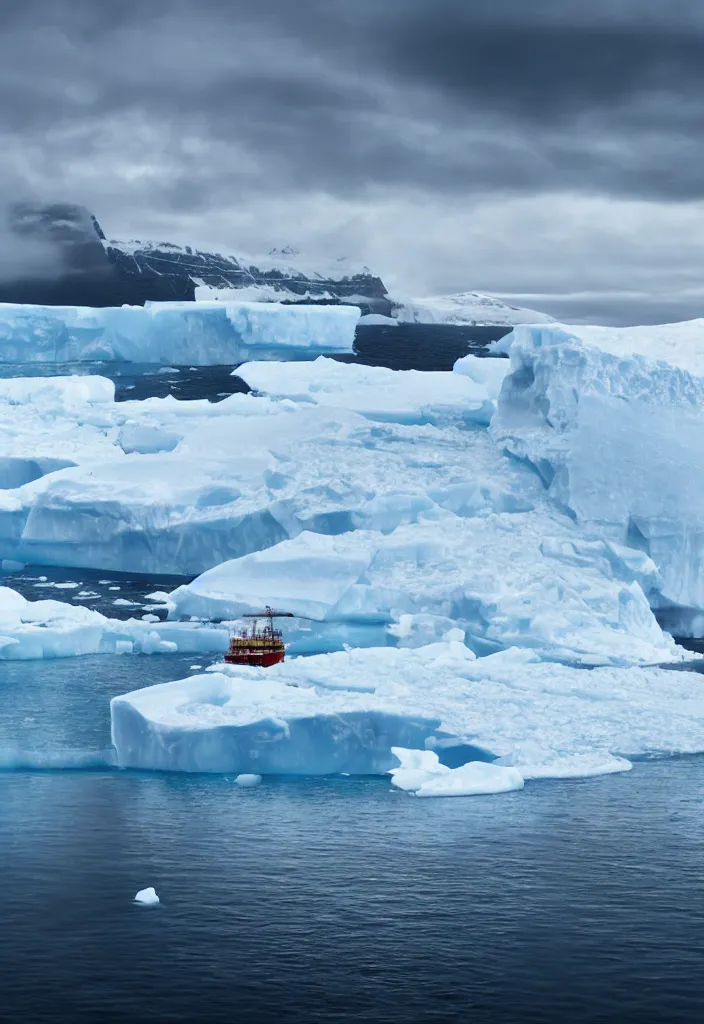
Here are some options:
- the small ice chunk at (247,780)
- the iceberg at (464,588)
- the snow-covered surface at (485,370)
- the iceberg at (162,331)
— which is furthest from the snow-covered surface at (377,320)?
the small ice chunk at (247,780)

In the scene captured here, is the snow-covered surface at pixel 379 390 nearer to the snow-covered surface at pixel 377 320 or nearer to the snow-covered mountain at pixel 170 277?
the snow-covered mountain at pixel 170 277

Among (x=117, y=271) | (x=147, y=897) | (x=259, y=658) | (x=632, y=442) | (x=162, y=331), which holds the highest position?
(x=117, y=271)

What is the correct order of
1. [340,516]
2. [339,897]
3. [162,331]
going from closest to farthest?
[339,897] → [340,516] → [162,331]

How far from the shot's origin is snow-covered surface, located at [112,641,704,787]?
15188 mm

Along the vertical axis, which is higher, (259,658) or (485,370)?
(485,370)

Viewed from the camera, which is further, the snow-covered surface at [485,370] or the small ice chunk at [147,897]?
the snow-covered surface at [485,370]

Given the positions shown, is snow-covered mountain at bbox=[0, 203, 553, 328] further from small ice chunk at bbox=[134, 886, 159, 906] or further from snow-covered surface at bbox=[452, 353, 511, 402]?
small ice chunk at bbox=[134, 886, 159, 906]

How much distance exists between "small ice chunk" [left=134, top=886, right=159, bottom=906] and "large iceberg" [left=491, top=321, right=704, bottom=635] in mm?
13608

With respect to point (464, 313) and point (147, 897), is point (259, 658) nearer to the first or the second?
point (147, 897)

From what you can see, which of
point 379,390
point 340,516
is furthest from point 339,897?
point 379,390

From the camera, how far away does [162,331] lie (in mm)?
47281

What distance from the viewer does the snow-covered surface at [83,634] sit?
20.7 m

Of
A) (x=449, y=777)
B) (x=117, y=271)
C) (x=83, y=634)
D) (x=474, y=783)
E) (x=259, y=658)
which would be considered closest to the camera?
(x=474, y=783)

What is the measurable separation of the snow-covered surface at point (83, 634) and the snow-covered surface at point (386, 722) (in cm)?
354
